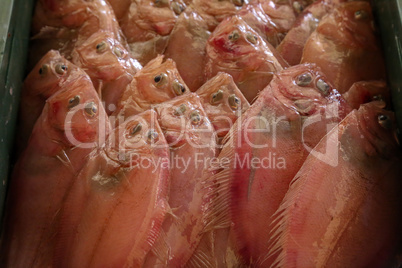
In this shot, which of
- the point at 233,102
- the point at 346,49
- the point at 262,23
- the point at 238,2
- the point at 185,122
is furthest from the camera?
the point at 238,2

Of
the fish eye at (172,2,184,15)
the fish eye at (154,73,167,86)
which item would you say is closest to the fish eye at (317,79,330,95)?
the fish eye at (154,73,167,86)

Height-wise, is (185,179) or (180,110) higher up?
(180,110)

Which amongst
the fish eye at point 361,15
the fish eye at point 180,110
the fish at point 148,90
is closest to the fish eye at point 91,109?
the fish at point 148,90

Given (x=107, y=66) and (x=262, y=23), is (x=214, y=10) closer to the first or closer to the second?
(x=262, y=23)

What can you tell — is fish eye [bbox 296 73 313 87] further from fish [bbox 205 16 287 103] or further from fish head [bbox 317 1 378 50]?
fish head [bbox 317 1 378 50]

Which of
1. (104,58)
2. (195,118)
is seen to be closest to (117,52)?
(104,58)
